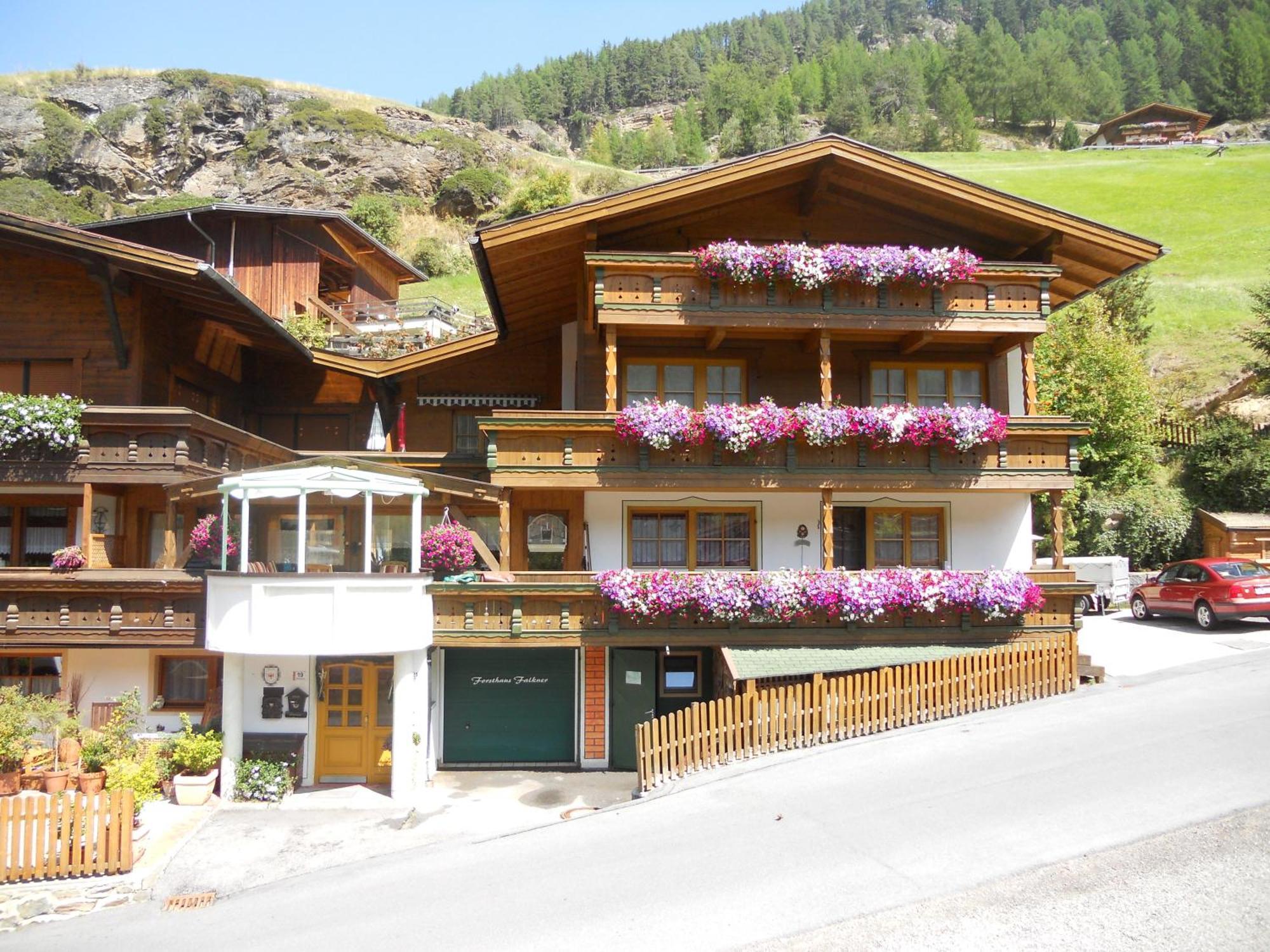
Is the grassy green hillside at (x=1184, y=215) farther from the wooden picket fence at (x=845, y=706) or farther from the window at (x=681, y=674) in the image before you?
the window at (x=681, y=674)

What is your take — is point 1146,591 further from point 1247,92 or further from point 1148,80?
point 1148,80

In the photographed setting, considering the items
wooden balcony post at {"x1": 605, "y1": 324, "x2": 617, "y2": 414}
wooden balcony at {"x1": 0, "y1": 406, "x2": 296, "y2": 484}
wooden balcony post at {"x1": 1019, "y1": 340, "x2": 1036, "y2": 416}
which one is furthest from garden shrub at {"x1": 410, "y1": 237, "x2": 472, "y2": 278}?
wooden balcony post at {"x1": 1019, "y1": 340, "x2": 1036, "y2": 416}

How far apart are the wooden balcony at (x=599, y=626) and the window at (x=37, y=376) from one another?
890cm

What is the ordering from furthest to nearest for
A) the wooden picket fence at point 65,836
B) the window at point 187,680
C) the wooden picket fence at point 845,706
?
1. the window at point 187,680
2. the wooden picket fence at point 845,706
3. the wooden picket fence at point 65,836

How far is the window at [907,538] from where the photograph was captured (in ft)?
64.0

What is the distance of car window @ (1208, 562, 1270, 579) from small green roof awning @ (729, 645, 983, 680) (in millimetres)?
8264

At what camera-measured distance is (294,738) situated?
16.4 m

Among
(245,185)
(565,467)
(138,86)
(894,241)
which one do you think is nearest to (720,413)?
(565,467)

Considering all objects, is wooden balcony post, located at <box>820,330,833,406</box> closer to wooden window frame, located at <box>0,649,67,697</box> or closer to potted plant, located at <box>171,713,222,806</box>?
potted plant, located at <box>171,713,222,806</box>

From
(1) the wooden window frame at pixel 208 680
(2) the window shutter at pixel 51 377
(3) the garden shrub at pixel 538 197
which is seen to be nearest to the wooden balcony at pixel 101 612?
(1) the wooden window frame at pixel 208 680

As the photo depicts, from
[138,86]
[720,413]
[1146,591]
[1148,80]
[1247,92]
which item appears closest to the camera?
[720,413]

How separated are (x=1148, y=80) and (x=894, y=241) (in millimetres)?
139832

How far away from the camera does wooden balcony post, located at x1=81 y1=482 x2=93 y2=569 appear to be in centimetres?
1698

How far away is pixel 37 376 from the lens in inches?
730
